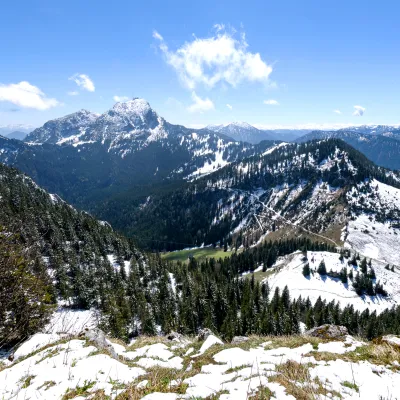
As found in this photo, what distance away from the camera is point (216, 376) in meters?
10.2

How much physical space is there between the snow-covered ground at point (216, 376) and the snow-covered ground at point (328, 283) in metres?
117

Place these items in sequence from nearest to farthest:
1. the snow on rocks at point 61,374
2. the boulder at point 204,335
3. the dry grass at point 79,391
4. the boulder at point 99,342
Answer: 1. the dry grass at point 79,391
2. the snow on rocks at point 61,374
3. the boulder at point 99,342
4. the boulder at point 204,335

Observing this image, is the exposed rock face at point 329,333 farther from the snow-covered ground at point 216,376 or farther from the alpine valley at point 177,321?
the snow-covered ground at point 216,376

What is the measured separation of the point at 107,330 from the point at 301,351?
54796 millimetres

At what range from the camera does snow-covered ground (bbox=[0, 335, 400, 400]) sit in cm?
814

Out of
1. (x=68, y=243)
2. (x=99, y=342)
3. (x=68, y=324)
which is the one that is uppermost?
(x=99, y=342)

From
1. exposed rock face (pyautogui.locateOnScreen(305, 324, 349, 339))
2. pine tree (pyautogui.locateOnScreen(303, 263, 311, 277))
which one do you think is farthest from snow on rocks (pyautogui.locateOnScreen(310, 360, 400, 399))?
pine tree (pyautogui.locateOnScreen(303, 263, 311, 277))

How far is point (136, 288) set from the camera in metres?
86.7

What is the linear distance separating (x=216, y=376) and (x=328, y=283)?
140m

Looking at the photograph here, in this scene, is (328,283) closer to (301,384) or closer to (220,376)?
(220,376)

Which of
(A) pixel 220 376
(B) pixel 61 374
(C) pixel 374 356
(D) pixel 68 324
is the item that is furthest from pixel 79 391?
(D) pixel 68 324

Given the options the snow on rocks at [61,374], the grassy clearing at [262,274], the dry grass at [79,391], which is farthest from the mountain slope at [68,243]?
the dry grass at [79,391]

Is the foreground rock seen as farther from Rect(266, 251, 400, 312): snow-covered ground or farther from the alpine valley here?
Rect(266, 251, 400, 312): snow-covered ground

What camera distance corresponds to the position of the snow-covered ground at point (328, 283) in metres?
117
